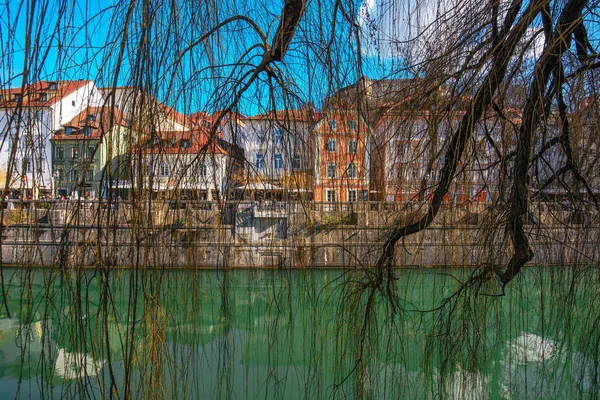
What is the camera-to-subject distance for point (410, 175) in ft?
4.80

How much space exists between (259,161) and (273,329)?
51 cm

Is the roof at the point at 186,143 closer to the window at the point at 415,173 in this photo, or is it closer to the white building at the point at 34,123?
the white building at the point at 34,123

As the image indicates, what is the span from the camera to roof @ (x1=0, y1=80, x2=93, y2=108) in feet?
3.09

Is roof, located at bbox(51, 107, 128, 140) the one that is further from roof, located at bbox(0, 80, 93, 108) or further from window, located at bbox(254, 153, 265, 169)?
window, located at bbox(254, 153, 265, 169)

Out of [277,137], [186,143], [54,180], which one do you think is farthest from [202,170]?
[54,180]

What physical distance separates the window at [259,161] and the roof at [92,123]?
40 cm

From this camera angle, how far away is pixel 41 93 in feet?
3.23

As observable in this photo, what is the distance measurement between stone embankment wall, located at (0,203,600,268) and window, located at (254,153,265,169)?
11 centimetres

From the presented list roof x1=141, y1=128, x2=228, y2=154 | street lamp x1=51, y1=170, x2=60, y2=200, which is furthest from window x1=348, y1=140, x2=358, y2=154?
street lamp x1=51, y1=170, x2=60, y2=200

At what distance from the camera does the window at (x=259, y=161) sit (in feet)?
4.13

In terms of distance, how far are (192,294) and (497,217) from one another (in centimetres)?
95

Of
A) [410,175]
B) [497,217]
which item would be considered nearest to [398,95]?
[410,175]

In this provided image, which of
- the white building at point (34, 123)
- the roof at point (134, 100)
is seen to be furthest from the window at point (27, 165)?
the roof at point (134, 100)

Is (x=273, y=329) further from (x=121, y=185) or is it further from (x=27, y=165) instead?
(x=27, y=165)
